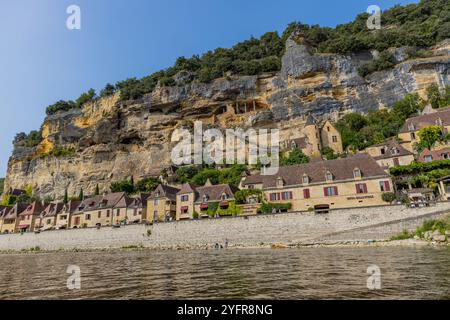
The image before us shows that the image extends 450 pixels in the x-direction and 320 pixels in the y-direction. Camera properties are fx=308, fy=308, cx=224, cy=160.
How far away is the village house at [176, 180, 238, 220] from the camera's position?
41500 millimetres

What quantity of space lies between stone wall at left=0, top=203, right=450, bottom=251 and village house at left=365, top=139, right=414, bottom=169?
15.1m

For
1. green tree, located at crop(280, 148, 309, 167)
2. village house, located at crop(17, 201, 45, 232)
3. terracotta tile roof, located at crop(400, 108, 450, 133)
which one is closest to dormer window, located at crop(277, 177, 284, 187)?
green tree, located at crop(280, 148, 309, 167)

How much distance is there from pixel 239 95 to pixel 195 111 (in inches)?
426

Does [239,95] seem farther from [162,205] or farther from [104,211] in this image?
[104,211]

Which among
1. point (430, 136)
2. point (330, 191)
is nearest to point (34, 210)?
point (330, 191)

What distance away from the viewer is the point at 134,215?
158 feet

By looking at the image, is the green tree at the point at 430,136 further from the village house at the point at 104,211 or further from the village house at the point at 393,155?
the village house at the point at 104,211

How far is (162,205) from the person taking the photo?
46500 millimetres

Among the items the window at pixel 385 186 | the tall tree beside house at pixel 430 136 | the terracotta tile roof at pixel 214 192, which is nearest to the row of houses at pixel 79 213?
the terracotta tile roof at pixel 214 192
